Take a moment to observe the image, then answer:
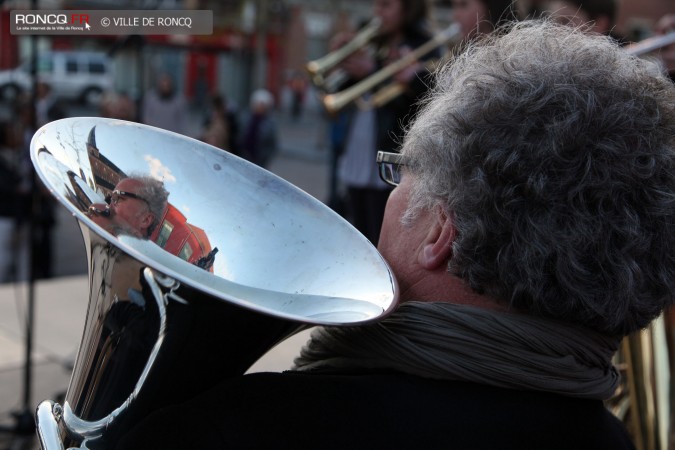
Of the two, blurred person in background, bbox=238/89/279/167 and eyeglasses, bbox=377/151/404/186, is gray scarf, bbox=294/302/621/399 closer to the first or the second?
eyeglasses, bbox=377/151/404/186

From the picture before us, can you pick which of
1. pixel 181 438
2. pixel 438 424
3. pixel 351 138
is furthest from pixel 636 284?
pixel 351 138

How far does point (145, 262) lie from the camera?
85 centimetres

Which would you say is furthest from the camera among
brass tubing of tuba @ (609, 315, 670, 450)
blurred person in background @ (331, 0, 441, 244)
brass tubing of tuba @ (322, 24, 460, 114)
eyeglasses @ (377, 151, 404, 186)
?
brass tubing of tuba @ (322, 24, 460, 114)

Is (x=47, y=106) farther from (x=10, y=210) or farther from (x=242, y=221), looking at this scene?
(x=242, y=221)

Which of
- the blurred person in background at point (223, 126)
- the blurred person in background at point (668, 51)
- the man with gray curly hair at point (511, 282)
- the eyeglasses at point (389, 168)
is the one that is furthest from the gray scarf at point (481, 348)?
the blurred person in background at point (223, 126)

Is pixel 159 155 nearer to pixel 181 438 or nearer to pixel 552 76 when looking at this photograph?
pixel 181 438

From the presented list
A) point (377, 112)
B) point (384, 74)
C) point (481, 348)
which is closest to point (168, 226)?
point (481, 348)

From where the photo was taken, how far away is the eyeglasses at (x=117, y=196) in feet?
3.29

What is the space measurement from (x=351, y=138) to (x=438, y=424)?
277cm

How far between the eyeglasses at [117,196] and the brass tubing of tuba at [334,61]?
2.87 m

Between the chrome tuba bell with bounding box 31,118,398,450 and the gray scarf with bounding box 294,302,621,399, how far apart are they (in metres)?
0.05

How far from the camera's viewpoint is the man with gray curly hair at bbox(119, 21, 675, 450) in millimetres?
906

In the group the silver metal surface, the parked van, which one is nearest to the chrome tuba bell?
the silver metal surface

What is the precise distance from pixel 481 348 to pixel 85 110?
18.6 m
